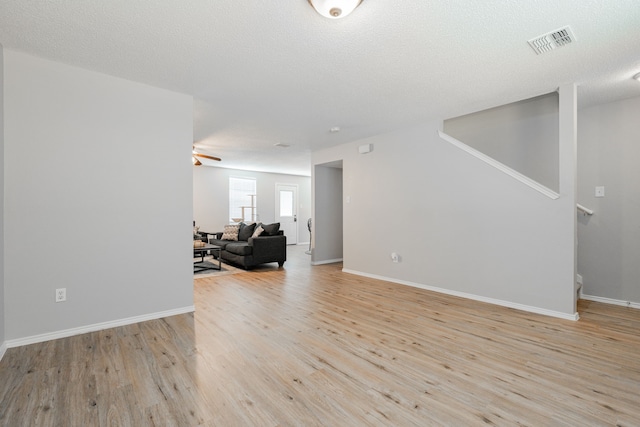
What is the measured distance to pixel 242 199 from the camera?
884 cm

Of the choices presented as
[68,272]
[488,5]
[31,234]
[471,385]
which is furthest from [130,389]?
[488,5]

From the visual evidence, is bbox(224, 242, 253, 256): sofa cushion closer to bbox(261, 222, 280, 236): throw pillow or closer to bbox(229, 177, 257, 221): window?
bbox(261, 222, 280, 236): throw pillow

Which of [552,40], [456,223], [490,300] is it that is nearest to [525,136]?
[456,223]

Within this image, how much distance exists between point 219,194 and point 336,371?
7.25 meters

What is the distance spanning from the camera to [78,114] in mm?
2613

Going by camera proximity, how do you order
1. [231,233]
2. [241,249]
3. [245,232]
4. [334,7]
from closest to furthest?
1. [334,7]
2. [241,249]
3. [245,232]
4. [231,233]

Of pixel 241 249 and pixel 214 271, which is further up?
pixel 241 249

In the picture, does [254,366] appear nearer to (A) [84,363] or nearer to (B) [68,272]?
(A) [84,363]

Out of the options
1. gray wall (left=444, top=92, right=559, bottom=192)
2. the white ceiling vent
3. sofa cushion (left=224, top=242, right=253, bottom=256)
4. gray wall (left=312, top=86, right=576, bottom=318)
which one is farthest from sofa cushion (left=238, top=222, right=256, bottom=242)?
the white ceiling vent

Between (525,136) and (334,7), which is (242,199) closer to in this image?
(525,136)

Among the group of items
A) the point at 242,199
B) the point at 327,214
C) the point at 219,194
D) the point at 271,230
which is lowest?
the point at 271,230

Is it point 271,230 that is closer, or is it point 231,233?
point 271,230

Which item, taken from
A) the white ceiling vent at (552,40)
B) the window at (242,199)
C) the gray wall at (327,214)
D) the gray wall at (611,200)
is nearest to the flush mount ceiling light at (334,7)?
the white ceiling vent at (552,40)

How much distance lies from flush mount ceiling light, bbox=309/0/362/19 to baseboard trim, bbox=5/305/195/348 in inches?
121
